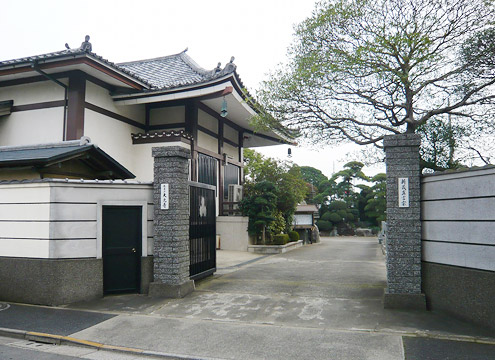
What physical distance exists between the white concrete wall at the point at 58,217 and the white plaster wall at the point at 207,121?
8.10 m

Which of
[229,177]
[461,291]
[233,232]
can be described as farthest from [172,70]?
[461,291]

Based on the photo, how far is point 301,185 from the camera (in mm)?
19609

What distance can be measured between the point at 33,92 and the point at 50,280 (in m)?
8.02

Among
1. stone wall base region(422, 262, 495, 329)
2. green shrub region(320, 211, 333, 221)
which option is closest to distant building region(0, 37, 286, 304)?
stone wall base region(422, 262, 495, 329)

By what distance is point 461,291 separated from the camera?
582 centimetres

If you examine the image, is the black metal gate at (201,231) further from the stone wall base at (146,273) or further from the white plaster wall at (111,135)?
the white plaster wall at (111,135)

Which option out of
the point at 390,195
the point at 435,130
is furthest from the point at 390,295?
the point at 435,130

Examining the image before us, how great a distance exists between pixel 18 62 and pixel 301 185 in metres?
13.1

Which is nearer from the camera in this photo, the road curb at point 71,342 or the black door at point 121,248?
the road curb at point 71,342

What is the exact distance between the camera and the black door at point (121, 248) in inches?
304

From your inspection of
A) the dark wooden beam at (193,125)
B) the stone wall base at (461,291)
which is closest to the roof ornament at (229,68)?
the dark wooden beam at (193,125)

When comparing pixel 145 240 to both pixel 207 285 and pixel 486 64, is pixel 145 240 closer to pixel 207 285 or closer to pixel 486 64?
pixel 207 285

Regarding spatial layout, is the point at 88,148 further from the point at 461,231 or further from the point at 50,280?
the point at 461,231

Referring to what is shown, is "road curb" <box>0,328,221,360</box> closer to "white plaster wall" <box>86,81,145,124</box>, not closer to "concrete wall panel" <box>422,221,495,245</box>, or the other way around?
"concrete wall panel" <box>422,221,495,245</box>
